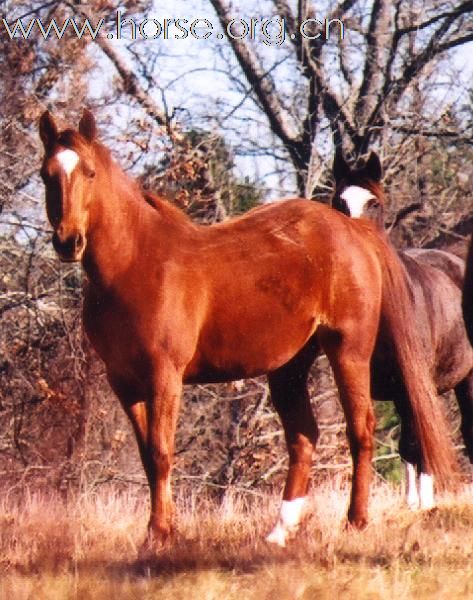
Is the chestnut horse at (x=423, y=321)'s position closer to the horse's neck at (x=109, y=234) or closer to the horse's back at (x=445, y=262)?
the horse's back at (x=445, y=262)

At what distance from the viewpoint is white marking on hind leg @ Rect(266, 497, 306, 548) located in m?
5.88

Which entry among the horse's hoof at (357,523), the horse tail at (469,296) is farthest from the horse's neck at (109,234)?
the horse's hoof at (357,523)

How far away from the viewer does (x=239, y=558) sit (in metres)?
5.28

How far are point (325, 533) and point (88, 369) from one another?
5.49m

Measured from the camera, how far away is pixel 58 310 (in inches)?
451

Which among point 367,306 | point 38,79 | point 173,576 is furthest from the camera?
point 38,79

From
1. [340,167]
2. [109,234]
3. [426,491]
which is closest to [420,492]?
[426,491]

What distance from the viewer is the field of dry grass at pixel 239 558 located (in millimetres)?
4609

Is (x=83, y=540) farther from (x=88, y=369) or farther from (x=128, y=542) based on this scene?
(x=88, y=369)

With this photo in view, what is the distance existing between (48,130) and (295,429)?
2142 millimetres

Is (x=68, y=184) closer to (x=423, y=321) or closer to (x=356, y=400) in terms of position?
(x=356, y=400)

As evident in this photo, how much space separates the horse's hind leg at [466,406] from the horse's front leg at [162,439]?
158 inches

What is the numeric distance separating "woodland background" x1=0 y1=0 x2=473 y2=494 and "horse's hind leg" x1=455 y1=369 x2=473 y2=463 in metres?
1.53

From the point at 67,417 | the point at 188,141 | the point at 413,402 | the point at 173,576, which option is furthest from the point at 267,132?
the point at 173,576
